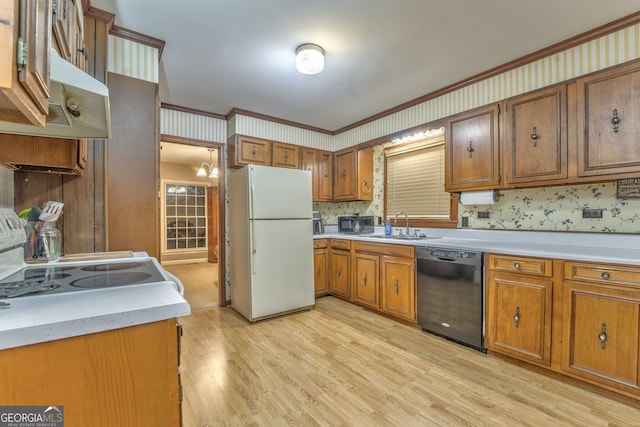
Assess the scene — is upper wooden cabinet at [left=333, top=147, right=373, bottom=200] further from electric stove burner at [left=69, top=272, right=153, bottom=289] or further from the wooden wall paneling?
electric stove burner at [left=69, top=272, right=153, bottom=289]

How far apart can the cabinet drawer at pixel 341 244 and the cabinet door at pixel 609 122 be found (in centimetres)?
225

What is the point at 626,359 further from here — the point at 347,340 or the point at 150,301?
the point at 150,301

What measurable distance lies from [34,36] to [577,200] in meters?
3.18

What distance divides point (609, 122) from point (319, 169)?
3016 millimetres

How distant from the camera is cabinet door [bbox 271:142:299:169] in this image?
3.77 meters

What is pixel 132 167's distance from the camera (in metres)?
2.02

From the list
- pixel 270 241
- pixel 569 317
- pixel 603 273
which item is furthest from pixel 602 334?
pixel 270 241

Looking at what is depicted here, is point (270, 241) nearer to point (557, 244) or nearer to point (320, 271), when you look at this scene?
point (320, 271)

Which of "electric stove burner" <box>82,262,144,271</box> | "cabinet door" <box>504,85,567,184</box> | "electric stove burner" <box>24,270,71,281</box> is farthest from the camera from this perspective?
"cabinet door" <box>504,85,567,184</box>

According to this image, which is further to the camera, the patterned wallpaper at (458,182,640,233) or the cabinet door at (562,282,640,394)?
the patterned wallpaper at (458,182,640,233)

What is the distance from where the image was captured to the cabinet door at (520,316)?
2.00m

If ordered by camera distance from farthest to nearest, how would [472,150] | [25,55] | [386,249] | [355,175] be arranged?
[355,175] < [386,249] < [472,150] < [25,55]

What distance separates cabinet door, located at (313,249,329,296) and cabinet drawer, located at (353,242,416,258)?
22.1 inches

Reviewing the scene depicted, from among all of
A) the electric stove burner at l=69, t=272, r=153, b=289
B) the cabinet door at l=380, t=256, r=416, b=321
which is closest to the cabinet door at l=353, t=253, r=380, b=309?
the cabinet door at l=380, t=256, r=416, b=321
